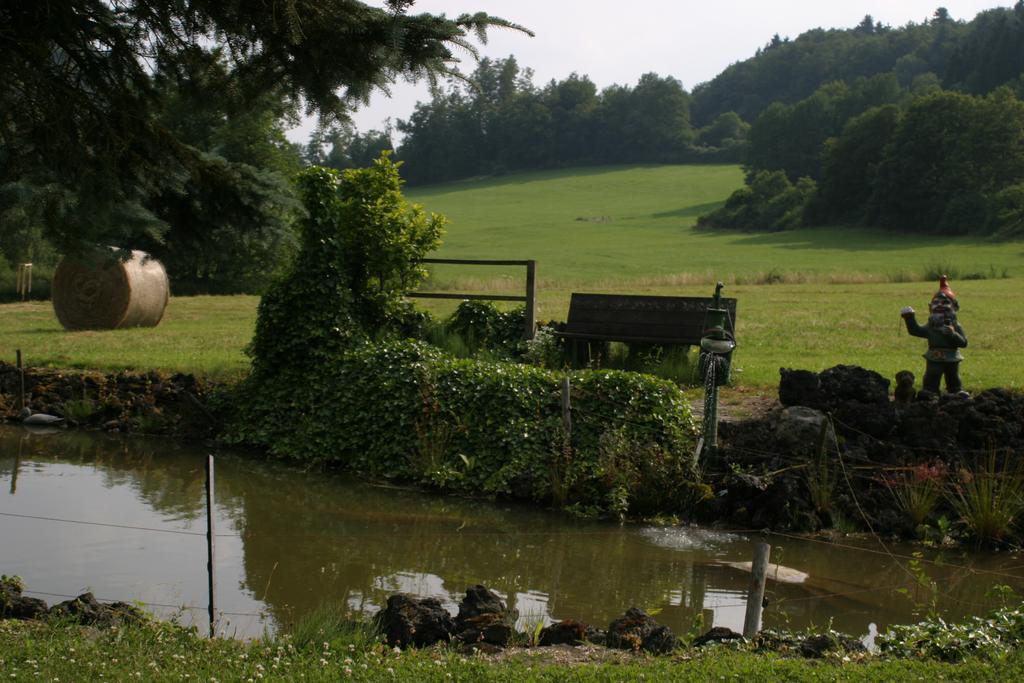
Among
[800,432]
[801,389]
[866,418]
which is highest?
[801,389]

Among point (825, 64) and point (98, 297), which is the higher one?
point (825, 64)

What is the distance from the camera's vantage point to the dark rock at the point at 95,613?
7.11 metres

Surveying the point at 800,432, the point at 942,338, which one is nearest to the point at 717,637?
the point at 800,432

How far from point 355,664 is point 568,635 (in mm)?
1733

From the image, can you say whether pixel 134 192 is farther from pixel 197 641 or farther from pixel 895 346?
pixel 895 346

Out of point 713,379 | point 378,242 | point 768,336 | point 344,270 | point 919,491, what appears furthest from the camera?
point 768,336

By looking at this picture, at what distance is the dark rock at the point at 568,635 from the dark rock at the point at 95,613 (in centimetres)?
268

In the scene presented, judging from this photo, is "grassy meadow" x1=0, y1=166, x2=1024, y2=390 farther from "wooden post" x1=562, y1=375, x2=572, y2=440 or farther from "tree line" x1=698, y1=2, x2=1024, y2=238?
"wooden post" x1=562, y1=375, x2=572, y2=440

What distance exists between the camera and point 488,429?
43.3 feet

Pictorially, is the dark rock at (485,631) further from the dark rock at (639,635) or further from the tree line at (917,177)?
the tree line at (917,177)

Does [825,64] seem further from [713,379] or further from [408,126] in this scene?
[713,379]

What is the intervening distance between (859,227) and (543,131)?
55.9m

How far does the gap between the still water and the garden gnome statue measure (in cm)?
380

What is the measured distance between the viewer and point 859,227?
80.8 meters
